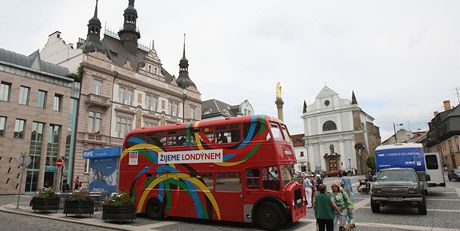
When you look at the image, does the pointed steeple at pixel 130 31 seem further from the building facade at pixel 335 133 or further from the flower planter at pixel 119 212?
the building facade at pixel 335 133

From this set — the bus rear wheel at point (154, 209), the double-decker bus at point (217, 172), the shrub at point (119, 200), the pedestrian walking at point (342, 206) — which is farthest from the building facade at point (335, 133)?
the pedestrian walking at point (342, 206)

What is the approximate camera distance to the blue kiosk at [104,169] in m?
19.3

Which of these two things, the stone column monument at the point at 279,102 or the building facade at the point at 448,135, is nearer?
the stone column monument at the point at 279,102

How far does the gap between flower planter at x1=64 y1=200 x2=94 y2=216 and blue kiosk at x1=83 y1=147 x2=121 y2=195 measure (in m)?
4.68

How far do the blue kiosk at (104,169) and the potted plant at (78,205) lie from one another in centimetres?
447

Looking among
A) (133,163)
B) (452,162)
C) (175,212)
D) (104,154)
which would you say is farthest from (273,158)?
(452,162)

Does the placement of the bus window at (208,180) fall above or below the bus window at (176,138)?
below

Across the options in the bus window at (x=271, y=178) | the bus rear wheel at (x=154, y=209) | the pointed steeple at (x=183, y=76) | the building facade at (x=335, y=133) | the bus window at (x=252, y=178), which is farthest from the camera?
the building facade at (x=335, y=133)

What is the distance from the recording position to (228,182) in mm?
12492

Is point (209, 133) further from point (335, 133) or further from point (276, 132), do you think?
point (335, 133)

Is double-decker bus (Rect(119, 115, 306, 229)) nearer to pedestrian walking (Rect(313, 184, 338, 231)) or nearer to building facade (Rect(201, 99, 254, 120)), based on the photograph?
pedestrian walking (Rect(313, 184, 338, 231))

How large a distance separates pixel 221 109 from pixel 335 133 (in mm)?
30963

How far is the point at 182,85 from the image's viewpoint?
4703 cm

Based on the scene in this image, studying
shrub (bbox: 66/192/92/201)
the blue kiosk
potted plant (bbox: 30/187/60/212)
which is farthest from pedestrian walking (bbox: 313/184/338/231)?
the blue kiosk
